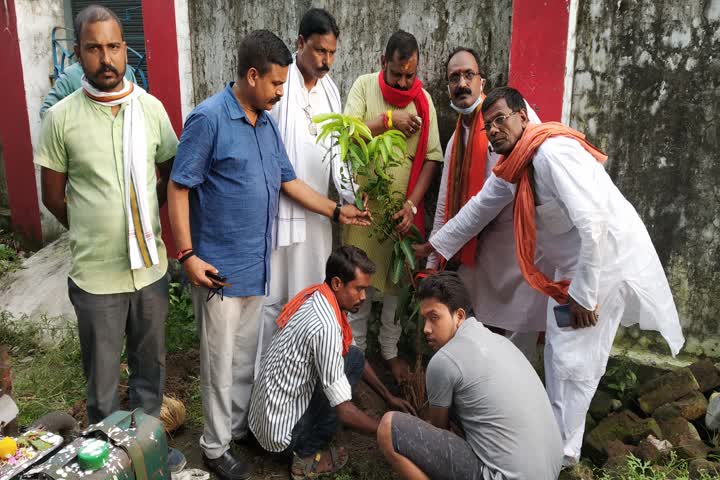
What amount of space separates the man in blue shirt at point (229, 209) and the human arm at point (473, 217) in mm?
866

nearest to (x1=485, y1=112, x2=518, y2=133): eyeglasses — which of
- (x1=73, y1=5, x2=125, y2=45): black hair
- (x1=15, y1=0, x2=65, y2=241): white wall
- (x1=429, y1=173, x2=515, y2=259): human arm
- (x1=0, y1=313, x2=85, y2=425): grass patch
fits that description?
(x1=429, y1=173, x2=515, y2=259): human arm

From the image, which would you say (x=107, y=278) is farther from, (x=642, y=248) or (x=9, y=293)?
(x=9, y=293)

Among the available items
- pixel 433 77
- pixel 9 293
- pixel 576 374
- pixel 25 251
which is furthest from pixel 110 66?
pixel 25 251

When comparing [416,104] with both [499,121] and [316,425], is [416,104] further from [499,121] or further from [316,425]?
[316,425]

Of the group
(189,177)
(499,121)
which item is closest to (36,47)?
(189,177)

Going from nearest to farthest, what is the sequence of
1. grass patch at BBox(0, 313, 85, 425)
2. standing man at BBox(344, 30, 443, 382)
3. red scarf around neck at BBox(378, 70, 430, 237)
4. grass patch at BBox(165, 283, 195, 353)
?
1. standing man at BBox(344, 30, 443, 382)
2. red scarf around neck at BBox(378, 70, 430, 237)
3. grass patch at BBox(0, 313, 85, 425)
4. grass patch at BBox(165, 283, 195, 353)

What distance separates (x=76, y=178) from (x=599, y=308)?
2.52 metres

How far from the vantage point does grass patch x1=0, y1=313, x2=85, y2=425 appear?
405cm

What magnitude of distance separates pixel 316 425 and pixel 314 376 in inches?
14.2

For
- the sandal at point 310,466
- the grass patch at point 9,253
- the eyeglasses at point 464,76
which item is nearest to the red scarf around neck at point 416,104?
the eyeglasses at point 464,76

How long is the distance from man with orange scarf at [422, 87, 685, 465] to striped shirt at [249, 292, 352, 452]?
1.04 metres

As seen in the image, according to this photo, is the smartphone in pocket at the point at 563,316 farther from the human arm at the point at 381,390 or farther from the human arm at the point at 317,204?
the human arm at the point at 317,204

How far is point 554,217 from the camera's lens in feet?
10.3

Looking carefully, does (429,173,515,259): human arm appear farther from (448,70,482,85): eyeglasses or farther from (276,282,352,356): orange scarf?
(276,282,352,356): orange scarf
